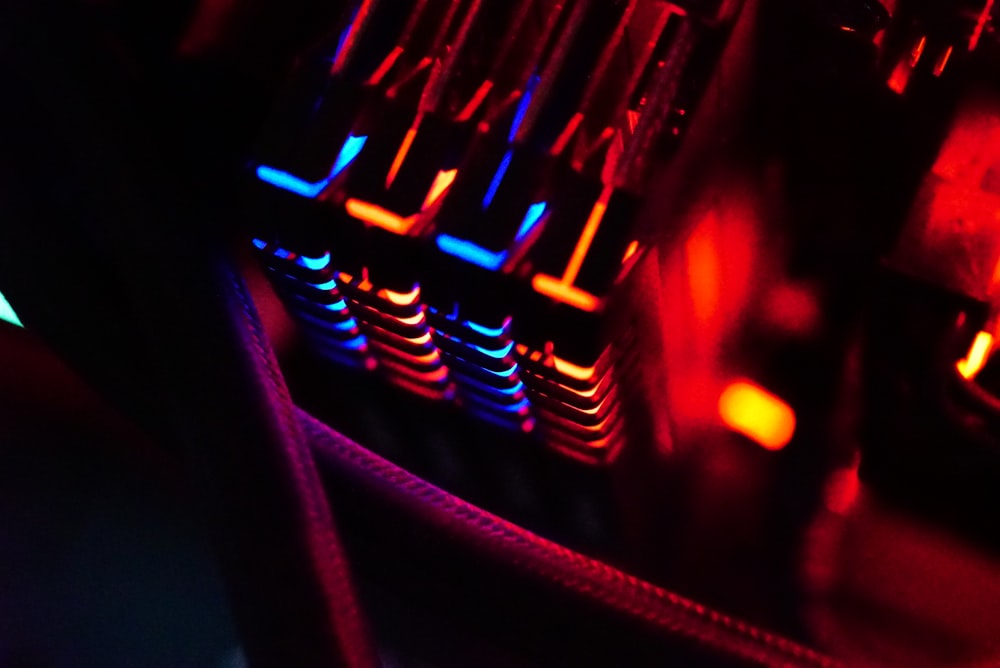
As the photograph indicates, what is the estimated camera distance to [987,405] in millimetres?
549

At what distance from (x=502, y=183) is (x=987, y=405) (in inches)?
12.9

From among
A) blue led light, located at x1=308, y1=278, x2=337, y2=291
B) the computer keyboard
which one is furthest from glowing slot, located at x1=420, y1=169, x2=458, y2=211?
blue led light, located at x1=308, y1=278, x2=337, y2=291

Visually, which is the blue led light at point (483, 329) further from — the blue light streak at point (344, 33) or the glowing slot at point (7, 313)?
the glowing slot at point (7, 313)

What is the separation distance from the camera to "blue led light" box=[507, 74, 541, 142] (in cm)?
48

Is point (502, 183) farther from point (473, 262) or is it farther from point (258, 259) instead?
point (258, 259)

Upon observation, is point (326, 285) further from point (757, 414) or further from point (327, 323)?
point (757, 414)

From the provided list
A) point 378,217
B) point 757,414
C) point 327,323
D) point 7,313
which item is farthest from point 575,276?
point 7,313

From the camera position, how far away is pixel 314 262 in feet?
1.80

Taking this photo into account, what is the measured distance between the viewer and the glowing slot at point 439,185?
0.49 meters

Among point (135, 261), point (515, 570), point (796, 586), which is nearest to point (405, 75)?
point (135, 261)

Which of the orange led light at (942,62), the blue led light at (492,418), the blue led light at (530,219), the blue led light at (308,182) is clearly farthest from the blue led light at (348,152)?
the orange led light at (942,62)

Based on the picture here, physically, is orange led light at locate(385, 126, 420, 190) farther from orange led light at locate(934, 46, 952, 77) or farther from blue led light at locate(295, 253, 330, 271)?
orange led light at locate(934, 46, 952, 77)

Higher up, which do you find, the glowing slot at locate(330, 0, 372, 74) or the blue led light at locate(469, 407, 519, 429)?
the glowing slot at locate(330, 0, 372, 74)

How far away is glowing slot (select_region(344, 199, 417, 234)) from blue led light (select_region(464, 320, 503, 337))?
6 cm
